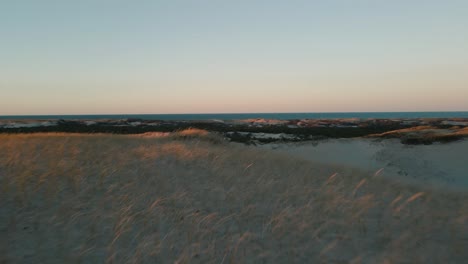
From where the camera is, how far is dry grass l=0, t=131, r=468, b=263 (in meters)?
4.97

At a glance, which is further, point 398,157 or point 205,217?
point 398,157

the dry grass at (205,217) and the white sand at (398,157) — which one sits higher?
→ the dry grass at (205,217)

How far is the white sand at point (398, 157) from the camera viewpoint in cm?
1719

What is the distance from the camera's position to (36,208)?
645 cm

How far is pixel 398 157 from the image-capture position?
65.5 feet

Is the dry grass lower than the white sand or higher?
higher

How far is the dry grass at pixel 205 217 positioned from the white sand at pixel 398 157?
8.30 metres

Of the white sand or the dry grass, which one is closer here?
Result: the dry grass

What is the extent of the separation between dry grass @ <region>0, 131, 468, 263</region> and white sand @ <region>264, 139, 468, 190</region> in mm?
8303

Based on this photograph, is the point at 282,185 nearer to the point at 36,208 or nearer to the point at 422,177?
the point at 36,208

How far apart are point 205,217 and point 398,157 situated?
57.3ft

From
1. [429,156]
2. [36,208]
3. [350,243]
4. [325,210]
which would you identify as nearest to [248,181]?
[325,210]

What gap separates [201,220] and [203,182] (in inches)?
118

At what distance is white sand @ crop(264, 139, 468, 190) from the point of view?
1719 centimetres
